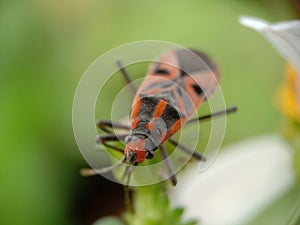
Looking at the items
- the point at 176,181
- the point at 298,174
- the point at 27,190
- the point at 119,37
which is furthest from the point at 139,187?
the point at 119,37

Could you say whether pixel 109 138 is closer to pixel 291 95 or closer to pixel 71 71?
pixel 291 95

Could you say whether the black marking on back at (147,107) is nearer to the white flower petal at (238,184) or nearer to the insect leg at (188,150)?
the insect leg at (188,150)

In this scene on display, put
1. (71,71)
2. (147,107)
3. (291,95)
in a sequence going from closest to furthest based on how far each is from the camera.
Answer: (147,107) < (291,95) < (71,71)

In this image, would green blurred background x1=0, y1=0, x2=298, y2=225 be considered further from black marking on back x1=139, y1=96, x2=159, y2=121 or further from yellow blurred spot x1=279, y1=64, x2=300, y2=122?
black marking on back x1=139, y1=96, x2=159, y2=121

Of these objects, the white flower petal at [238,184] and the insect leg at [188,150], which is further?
the white flower petal at [238,184]

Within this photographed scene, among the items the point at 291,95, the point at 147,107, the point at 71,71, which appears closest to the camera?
the point at 147,107

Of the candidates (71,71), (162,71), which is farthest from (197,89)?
(71,71)

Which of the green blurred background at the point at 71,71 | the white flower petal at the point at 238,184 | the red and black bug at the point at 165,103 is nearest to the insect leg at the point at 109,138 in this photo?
the red and black bug at the point at 165,103
